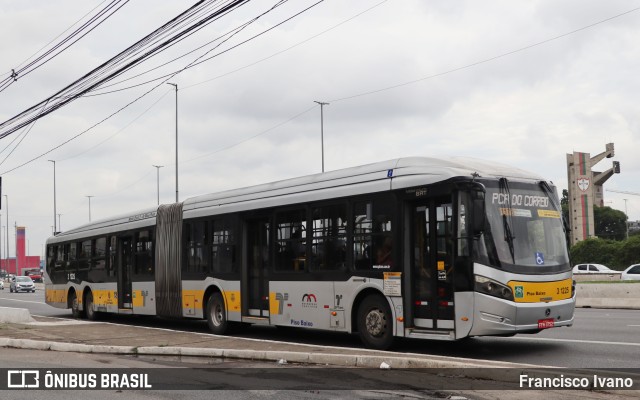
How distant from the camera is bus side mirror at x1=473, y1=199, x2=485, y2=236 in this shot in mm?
11164

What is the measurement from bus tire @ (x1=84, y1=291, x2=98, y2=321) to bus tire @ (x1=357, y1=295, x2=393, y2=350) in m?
13.7

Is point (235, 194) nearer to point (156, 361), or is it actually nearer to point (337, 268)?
point (337, 268)

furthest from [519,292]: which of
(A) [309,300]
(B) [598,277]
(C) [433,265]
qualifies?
(B) [598,277]

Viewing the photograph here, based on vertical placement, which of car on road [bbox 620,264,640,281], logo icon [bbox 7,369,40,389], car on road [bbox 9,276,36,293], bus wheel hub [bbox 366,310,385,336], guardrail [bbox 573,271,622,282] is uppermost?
bus wheel hub [bbox 366,310,385,336]

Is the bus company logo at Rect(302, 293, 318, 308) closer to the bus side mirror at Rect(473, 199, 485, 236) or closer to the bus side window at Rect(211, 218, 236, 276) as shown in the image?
the bus side window at Rect(211, 218, 236, 276)

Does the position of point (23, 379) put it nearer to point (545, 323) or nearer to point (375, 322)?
point (375, 322)

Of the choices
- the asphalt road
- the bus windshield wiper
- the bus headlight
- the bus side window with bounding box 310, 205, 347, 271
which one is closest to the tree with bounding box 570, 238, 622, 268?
the asphalt road

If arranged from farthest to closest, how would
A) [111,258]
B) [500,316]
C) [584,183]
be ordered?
[584,183] → [111,258] → [500,316]

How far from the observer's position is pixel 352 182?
44.3 ft

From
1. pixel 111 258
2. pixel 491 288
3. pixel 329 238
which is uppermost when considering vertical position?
pixel 329 238

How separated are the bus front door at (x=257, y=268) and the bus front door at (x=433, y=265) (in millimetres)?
4485

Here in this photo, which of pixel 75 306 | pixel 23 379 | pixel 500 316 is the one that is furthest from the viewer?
pixel 75 306

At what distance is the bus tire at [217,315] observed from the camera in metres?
16.9

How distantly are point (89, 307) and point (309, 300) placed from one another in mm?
12535
